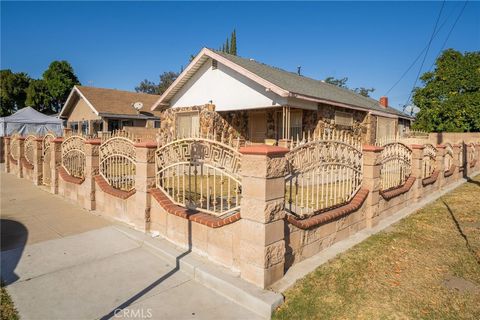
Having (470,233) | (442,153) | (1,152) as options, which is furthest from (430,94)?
(1,152)

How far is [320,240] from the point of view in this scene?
15.4 feet

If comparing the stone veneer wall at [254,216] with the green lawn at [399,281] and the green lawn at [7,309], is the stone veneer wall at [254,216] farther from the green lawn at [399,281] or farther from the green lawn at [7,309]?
the green lawn at [7,309]

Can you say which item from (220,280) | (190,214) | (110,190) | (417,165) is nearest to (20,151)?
(110,190)

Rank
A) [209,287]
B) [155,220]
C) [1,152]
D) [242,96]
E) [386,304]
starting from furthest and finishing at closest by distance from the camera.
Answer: [1,152]
[242,96]
[155,220]
[209,287]
[386,304]

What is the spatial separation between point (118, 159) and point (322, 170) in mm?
4164

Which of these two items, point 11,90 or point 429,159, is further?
point 11,90

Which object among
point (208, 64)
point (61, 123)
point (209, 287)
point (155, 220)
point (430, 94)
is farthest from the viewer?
point (61, 123)

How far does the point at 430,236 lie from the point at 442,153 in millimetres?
5342

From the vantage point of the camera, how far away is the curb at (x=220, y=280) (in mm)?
3332

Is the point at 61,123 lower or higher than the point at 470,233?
higher

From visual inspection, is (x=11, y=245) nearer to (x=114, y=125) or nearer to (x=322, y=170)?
(x=322, y=170)

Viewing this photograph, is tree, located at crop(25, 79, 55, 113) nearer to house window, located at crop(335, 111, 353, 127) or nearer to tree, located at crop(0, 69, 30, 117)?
tree, located at crop(0, 69, 30, 117)

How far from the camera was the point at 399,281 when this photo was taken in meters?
3.90

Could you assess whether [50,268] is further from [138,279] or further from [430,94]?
[430,94]
